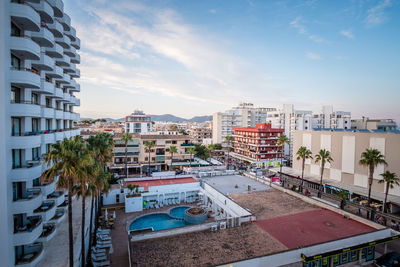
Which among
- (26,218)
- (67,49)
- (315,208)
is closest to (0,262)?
(26,218)

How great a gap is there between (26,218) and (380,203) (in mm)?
50972

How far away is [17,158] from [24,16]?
437 inches

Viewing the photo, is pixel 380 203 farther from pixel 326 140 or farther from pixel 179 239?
pixel 179 239

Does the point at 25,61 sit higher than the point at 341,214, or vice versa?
the point at 25,61

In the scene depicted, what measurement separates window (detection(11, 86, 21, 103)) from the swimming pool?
73.9ft

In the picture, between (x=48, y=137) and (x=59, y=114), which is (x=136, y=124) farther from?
(x=48, y=137)

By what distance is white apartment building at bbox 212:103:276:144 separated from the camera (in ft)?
358

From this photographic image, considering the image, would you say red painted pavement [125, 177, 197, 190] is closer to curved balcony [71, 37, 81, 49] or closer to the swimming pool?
the swimming pool

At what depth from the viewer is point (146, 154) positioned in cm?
6838

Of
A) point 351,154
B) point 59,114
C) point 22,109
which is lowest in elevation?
point 351,154

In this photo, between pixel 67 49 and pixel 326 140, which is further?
pixel 326 140

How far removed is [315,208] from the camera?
32000mm

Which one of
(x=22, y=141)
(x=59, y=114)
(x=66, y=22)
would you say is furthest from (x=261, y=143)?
(x=22, y=141)

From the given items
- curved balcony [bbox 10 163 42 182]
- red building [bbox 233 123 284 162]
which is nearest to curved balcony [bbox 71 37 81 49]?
curved balcony [bbox 10 163 42 182]
